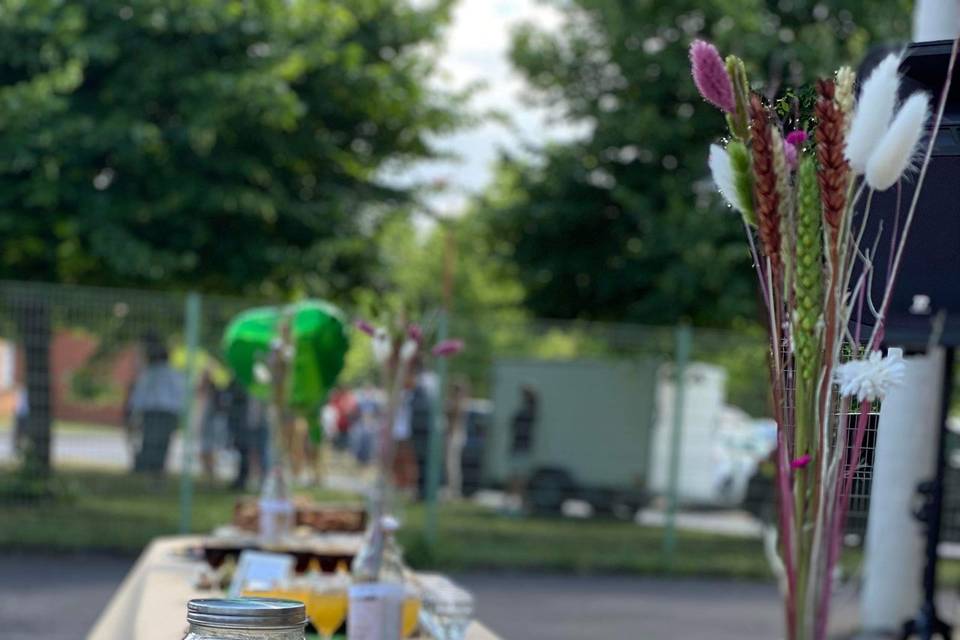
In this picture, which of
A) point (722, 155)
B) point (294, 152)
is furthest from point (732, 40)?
point (722, 155)

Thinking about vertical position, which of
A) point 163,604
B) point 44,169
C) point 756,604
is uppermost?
point 44,169

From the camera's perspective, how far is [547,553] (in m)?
13.8

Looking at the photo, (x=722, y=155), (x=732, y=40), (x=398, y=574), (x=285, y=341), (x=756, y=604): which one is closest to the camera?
(x=722, y=155)

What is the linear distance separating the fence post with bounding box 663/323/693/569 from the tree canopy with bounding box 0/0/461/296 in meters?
3.64

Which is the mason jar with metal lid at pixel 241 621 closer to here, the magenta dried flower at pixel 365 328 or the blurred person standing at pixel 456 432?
the magenta dried flower at pixel 365 328

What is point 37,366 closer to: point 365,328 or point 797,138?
point 365,328

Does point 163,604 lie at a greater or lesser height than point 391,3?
lesser

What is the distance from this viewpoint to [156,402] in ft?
41.5

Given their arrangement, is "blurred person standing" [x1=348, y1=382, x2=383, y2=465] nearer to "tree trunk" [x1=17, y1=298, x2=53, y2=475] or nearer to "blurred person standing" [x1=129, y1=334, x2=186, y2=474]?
"blurred person standing" [x1=129, y1=334, x2=186, y2=474]

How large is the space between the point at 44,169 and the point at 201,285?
2.06 meters

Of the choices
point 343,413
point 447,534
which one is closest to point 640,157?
point 447,534

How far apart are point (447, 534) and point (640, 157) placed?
5.28m

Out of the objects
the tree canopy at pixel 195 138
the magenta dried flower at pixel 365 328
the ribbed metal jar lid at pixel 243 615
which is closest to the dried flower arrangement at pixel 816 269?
the ribbed metal jar lid at pixel 243 615

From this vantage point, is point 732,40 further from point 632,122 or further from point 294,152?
point 294,152
